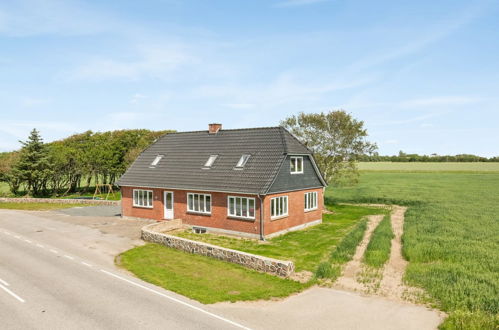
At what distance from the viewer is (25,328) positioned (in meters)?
11.0

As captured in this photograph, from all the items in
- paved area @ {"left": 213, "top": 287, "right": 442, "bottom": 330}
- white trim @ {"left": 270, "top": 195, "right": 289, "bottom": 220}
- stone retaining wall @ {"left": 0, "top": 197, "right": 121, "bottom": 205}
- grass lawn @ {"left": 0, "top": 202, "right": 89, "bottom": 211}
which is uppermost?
white trim @ {"left": 270, "top": 195, "right": 289, "bottom": 220}

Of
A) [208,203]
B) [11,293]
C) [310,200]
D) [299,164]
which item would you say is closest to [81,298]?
[11,293]

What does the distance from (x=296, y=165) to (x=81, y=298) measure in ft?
60.2

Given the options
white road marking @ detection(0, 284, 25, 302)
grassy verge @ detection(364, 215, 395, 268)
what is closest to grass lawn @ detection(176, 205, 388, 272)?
grassy verge @ detection(364, 215, 395, 268)

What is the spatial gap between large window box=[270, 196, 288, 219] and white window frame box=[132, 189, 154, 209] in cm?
1159

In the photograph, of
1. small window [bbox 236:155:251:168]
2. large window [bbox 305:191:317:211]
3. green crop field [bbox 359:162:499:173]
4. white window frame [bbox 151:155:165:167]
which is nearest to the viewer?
small window [bbox 236:155:251:168]

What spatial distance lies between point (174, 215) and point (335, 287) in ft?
56.1

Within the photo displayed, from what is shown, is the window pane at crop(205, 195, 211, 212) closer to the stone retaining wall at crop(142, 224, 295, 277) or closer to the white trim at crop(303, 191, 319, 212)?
the stone retaining wall at crop(142, 224, 295, 277)

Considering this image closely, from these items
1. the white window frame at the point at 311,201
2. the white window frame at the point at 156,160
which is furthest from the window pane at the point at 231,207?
the white window frame at the point at 156,160

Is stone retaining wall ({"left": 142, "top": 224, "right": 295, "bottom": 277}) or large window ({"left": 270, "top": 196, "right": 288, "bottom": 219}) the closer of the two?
stone retaining wall ({"left": 142, "top": 224, "right": 295, "bottom": 277})

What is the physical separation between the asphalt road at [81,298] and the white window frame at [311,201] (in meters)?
16.5

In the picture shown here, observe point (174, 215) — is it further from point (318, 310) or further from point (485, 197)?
point (485, 197)

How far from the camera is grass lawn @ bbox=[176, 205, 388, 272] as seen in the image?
19.8 metres

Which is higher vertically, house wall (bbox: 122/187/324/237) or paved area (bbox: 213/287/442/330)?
house wall (bbox: 122/187/324/237)
